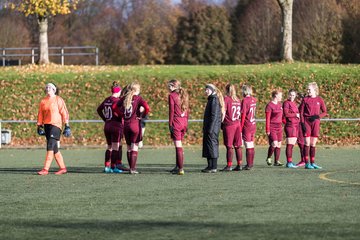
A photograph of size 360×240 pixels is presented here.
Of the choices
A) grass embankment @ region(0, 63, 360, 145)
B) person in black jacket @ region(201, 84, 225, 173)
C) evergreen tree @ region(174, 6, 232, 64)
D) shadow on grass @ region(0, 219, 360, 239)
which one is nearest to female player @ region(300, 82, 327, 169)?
person in black jacket @ region(201, 84, 225, 173)

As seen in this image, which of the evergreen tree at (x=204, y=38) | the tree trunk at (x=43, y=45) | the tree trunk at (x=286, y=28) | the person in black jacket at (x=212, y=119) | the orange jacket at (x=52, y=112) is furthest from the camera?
the evergreen tree at (x=204, y=38)

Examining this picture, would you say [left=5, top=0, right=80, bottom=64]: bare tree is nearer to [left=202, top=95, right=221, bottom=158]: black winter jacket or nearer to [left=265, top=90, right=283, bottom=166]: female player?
[left=265, top=90, right=283, bottom=166]: female player

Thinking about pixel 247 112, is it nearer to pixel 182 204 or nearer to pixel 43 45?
pixel 182 204

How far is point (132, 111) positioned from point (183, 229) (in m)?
8.13

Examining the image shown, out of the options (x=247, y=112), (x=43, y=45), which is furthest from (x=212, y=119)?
(x=43, y=45)

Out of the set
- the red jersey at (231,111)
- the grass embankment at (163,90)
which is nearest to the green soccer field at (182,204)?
the red jersey at (231,111)

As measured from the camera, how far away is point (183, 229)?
36.5 ft

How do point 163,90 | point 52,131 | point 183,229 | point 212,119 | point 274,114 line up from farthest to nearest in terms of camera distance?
point 163,90
point 274,114
point 212,119
point 52,131
point 183,229

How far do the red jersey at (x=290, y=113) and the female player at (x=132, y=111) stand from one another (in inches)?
163

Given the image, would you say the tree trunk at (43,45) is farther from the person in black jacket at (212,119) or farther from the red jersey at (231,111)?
the person in black jacket at (212,119)

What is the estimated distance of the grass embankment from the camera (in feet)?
123

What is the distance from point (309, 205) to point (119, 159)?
755 centimetres

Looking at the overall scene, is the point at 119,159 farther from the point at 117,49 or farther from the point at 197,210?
the point at 117,49

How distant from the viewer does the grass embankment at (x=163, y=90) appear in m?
37.4
